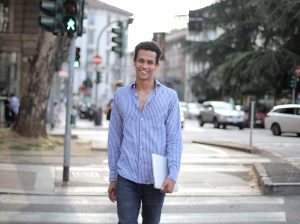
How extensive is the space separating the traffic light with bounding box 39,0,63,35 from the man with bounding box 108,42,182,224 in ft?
21.9

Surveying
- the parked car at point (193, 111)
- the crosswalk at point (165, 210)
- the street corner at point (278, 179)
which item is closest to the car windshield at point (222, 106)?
the parked car at point (193, 111)

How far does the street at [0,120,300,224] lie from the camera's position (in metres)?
8.03

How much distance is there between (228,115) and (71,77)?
26.1m

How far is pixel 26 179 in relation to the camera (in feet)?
36.6

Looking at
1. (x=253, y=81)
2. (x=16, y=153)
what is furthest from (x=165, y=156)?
(x=253, y=81)

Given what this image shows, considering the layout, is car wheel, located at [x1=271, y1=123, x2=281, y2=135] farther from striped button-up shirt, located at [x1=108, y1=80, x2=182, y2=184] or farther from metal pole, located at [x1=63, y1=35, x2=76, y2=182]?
striped button-up shirt, located at [x1=108, y1=80, x2=182, y2=184]

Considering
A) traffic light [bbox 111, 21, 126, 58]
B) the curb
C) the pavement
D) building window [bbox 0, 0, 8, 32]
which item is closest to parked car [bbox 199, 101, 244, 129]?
traffic light [bbox 111, 21, 126, 58]

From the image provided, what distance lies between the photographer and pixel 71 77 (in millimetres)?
11258

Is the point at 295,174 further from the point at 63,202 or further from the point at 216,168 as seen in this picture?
the point at 63,202

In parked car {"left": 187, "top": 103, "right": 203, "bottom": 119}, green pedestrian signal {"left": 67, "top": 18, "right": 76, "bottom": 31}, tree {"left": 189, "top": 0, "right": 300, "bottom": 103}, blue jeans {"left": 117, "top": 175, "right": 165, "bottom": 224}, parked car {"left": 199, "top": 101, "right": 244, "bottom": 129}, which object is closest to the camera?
blue jeans {"left": 117, "top": 175, "right": 165, "bottom": 224}

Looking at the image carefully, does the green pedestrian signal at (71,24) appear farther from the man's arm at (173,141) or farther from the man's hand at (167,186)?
the man's hand at (167,186)

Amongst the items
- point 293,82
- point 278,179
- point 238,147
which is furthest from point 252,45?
point 278,179

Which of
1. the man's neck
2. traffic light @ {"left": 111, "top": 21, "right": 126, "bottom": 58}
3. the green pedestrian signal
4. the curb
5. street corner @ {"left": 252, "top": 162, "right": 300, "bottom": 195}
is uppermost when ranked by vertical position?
traffic light @ {"left": 111, "top": 21, "right": 126, "bottom": 58}

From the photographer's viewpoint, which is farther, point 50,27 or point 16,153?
point 16,153
